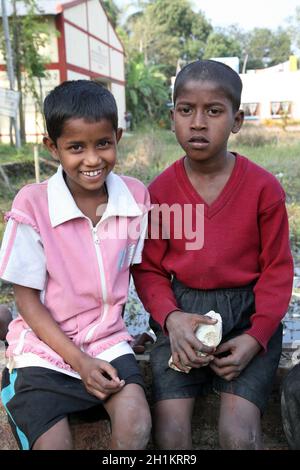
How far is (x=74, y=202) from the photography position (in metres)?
1.78

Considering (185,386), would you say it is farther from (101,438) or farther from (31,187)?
(31,187)

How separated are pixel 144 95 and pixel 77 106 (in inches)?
970

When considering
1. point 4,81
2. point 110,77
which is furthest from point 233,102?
point 110,77

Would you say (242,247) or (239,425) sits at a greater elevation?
(242,247)

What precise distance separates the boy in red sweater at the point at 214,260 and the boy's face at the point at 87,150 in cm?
28

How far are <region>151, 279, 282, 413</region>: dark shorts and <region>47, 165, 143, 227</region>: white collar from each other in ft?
1.20

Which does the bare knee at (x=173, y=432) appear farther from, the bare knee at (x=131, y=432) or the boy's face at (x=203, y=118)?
the boy's face at (x=203, y=118)

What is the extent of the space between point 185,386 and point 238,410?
0.20 meters

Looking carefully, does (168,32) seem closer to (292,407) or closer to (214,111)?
(214,111)

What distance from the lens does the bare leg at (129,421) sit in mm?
1535

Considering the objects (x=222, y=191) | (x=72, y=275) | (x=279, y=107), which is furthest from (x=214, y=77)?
(x=279, y=107)

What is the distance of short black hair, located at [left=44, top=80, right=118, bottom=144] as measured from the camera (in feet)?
5.57

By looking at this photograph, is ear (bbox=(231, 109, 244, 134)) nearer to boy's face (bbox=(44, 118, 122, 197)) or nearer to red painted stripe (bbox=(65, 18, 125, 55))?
boy's face (bbox=(44, 118, 122, 197))
